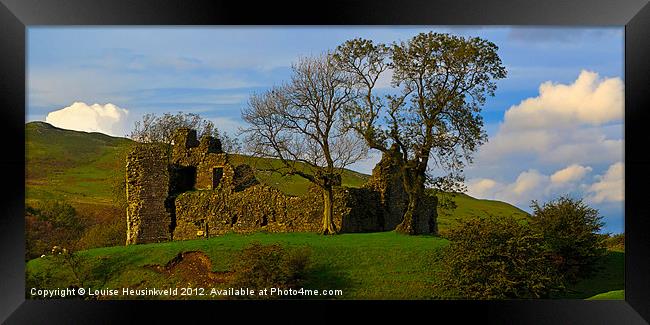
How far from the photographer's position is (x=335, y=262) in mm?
17594

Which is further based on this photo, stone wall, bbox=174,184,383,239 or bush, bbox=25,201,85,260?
bush, bbox=25,201,85,260

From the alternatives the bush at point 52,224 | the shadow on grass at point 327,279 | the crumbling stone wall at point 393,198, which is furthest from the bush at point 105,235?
the shadow on grass at point 327,279

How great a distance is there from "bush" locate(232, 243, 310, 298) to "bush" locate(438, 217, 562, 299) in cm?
308

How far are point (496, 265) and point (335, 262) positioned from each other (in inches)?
148

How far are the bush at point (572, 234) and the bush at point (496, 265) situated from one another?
115 inches

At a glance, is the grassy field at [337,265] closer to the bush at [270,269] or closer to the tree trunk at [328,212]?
the bush at [270,269]

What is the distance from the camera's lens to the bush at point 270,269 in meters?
15.8

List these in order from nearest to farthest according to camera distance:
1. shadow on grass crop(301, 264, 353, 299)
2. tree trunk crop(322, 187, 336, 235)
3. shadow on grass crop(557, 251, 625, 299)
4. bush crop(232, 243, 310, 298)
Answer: bush crop(232, 243, 310, 298) → shadow on grass crop(301, 264, 353, 299) → shadow on grass crop(557, 251, 625, 299) → tree trunk crop(322, 187, 336, 235)

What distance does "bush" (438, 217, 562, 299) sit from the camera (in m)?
15.7

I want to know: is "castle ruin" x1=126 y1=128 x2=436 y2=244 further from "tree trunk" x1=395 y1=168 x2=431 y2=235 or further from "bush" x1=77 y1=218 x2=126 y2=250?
"bush" x1=77 y1=218 x2=126 y2=250

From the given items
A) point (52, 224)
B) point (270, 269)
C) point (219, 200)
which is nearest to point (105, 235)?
point (52, 224)

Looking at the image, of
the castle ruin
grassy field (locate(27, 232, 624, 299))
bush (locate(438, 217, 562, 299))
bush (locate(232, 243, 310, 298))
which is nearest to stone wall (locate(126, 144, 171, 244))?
the castle ruin

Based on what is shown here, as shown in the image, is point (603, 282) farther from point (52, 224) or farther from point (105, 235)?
point (52, 224)
